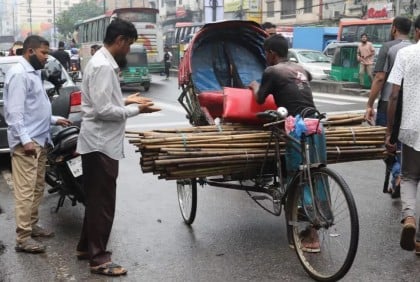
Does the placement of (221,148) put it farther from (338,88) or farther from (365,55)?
(338,88)

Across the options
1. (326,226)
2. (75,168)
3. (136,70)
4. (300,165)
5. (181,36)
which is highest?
(181,36)

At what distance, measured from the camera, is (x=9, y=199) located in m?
6.50

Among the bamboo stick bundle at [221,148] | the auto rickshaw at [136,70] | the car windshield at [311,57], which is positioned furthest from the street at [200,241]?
the car windshield at [311,57]

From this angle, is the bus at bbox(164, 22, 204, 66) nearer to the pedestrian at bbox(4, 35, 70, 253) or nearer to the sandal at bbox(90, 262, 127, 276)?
the pedestrian at bbox(4, 35, 70, 253)

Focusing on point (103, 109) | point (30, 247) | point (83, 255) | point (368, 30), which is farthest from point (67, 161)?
point (368, 30)

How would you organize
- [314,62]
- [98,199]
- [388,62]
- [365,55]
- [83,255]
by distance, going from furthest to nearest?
1. [314,62]
2. [365,55]
3. [388,62]
4. [83,255]
5. [98,199]

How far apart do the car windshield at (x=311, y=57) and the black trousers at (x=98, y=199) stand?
64.5ft

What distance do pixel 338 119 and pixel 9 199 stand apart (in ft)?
12.4

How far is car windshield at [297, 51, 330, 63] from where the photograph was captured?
23302mm

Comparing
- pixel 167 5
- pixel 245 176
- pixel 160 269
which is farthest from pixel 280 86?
pixel 167 5

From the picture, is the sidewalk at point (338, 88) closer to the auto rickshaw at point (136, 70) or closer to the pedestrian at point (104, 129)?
the auto rickshaw at point (136, 70)

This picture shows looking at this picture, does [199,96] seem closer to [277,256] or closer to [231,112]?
[231,112]

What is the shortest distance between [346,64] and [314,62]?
2889 millimetres

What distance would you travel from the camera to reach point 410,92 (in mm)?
4348
